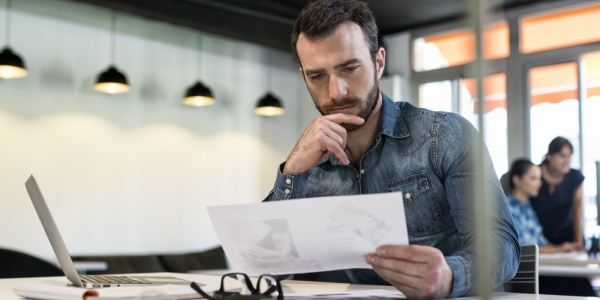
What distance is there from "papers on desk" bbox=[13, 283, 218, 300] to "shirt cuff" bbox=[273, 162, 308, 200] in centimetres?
60

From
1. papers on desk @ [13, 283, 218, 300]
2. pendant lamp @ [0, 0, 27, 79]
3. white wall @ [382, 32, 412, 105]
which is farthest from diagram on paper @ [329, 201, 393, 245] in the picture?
white wall @ [382, 32, 412, 105]

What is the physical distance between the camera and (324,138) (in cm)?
153

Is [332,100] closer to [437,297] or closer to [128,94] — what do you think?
[437,297]

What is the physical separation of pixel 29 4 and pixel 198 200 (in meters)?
2.68

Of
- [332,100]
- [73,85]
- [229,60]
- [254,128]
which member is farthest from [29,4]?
[332,100]

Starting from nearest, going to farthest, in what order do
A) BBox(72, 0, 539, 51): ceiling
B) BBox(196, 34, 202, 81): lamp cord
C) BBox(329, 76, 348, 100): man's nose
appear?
Result: BBox(329, 76, 348, 100): man's nose < BBox(72, 0, 539, 51): ceiling < BBox(196, 34, 202, 81): lamp cord

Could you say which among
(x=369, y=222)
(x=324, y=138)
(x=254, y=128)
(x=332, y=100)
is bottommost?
(x=369, y=222)

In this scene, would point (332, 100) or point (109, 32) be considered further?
point (109, 32)

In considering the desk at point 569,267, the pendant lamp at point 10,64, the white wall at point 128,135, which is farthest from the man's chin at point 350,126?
the white wall at point 128,135

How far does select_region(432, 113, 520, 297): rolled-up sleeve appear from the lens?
3.51 ft

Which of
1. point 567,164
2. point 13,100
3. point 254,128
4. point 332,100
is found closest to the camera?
point 332,100

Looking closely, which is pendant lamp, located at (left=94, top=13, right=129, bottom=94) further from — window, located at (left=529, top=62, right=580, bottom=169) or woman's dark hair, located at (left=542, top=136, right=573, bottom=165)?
window, located at (left=529, top=62, right=580, bottom=169)

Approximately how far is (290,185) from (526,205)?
3.16m

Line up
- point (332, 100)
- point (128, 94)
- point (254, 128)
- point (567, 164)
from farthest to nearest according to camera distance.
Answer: point (254, 128) < point (128, 94) < point (567, 164) < point (332, 100)
